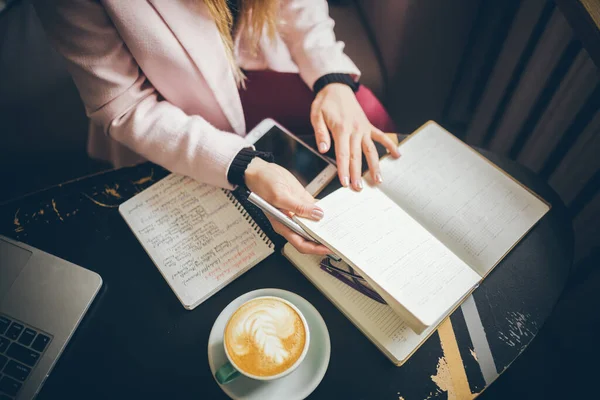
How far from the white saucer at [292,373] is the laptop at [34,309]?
9.2 inches

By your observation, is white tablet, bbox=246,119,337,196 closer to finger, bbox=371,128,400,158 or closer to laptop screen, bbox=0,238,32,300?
finger, bbox=371,128,400,158

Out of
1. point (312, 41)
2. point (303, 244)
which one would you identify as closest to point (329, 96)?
point (312, 41)

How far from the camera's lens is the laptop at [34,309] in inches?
23.0

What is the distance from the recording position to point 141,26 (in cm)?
70

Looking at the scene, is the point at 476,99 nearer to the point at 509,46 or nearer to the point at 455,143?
the point at 509,46

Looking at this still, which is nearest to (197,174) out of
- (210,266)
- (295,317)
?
(210,266)

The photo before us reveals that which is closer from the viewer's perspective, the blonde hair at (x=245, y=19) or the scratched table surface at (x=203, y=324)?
the scratched table surface at (x=203, y=324)

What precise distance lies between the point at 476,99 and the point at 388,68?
0.38 m

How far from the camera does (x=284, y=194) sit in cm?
66

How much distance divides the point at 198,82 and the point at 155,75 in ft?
0.28

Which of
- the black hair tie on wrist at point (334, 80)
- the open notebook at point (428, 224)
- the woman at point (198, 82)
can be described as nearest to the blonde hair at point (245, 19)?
the woman at point (198, 82)

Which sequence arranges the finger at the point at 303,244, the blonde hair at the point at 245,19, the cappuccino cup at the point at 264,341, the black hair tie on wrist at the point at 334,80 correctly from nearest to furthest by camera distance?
the cappuccino cup at the point at 264,341
the finger at the point at 303,244
the blonde hair at the point at 245,19
the black hair tie on wrist at the point at 334,80

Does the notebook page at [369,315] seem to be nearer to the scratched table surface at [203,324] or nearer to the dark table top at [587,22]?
the scratched table surface at [203,324]

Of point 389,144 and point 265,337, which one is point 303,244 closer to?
point 265,337
